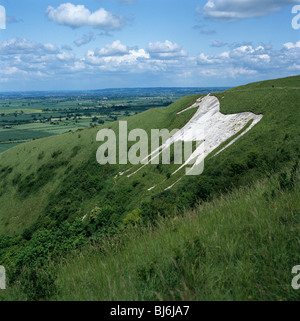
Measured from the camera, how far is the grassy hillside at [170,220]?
396 centimetres

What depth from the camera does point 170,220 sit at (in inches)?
256

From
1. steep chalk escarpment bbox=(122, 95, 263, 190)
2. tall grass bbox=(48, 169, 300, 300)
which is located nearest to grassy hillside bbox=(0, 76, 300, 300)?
tall grass bbox=(48, 169, 300, 300)

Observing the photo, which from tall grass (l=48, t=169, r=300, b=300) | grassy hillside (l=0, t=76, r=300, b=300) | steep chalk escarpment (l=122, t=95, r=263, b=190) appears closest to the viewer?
tall grass (l=48, t=169, r=300, b=300)

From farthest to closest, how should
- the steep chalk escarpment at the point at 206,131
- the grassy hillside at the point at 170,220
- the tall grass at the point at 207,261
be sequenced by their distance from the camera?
the steep chalk escarpment at the point at 206,131
the grassy hillside at the point at 170,220
the tall grass at the point at 207,261

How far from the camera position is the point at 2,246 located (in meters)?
44.4

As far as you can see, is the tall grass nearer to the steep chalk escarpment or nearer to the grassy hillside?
the grassy hillside

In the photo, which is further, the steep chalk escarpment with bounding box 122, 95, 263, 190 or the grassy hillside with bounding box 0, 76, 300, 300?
the steep chalk escarpment with bounding box 122, 95, 263, 190

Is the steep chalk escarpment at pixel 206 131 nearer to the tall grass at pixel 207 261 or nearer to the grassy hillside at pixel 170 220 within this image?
the grassy hillside at pixel 170 220

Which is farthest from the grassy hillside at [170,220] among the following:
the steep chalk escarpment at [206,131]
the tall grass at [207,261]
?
the steep chalk escarpment at [206,131]

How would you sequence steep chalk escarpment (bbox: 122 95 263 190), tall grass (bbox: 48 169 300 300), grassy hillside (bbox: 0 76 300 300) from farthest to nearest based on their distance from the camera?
steep chalk escarpment (bbox: 122 95 263 190) → grassy hillside (bbox: 0 76 300 300) → tall grass (bbox: 48 169 300 300)

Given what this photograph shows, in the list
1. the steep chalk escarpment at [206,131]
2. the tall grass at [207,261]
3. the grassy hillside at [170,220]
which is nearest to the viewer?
the tall grass at [207,261]

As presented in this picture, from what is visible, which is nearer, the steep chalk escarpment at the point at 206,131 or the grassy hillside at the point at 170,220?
the grassy hillside at the point at 170,220

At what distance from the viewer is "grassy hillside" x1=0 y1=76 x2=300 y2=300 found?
3959mm
